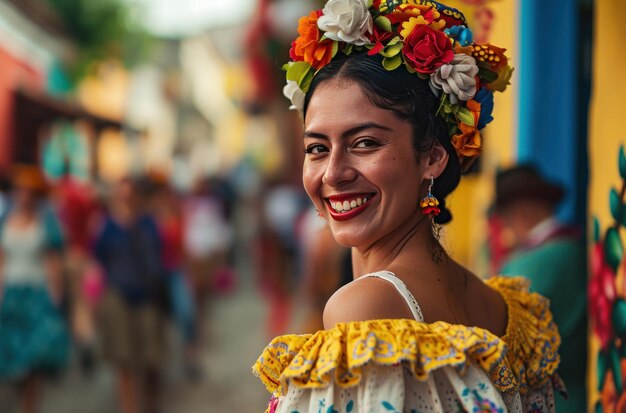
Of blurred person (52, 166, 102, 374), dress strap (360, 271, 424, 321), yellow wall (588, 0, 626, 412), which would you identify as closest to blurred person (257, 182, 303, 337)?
blurred person (52, 166, 102, 374)

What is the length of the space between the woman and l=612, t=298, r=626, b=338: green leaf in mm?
747

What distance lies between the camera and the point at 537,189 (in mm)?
4914

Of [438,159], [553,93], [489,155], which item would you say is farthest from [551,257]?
[489,155]

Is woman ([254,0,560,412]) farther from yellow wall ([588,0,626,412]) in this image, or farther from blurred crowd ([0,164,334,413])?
blurred crowd ([0,164,334,413])

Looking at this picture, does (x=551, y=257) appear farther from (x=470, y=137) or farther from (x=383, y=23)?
(x=383, y=23)

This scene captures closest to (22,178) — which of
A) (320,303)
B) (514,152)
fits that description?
(320,303)

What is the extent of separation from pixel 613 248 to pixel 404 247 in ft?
4.32

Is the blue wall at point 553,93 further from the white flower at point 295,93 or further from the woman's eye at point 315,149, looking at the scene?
the woman's eye at point 315,149

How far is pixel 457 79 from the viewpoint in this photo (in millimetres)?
2182

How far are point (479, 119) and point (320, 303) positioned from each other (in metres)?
5.05

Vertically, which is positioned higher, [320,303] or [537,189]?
[537,189]

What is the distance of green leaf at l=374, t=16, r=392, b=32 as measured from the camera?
2.22 metres

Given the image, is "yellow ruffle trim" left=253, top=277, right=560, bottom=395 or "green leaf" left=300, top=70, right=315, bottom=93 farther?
"green leaf" left=300, top=70, right=315, bottom=93

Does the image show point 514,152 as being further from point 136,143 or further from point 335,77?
point 136,143
